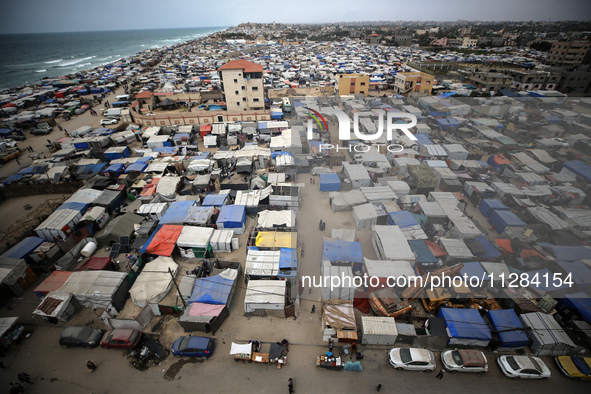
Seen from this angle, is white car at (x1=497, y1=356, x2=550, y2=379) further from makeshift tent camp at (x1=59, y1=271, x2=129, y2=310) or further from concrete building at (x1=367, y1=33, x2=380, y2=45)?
concrete building at (x1=367, y1=33, x2=380, y2=45)

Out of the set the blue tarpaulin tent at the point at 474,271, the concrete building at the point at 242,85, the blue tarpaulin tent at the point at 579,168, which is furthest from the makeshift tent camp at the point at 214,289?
the concrete building at the point at 242,85

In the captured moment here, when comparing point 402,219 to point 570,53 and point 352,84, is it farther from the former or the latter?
point 570,53

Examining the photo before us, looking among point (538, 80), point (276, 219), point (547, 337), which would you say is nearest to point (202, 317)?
point (276, 219)

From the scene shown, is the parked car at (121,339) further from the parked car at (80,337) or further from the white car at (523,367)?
the white car at (523,367)

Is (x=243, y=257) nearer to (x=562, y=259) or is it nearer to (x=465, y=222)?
(x=465, y=222)

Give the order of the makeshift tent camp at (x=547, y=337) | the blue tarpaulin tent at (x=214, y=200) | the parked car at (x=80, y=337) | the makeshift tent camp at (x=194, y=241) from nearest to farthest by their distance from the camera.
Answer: the makeshift tent camp at (x=547, y=337) → the parked car at (x=80, y=337) → the makeshift tent camp at (x=194, y=241) → the blue tarpaulin tent at (x=214, y=200)

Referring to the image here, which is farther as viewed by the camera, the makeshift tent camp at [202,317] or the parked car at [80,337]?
the makeshift tent camp at [202,317]

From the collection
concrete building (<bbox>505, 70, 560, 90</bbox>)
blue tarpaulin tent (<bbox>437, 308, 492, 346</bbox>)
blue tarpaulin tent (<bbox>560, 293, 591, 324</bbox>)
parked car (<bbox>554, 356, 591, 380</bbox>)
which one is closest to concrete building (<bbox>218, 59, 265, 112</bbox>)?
blue tarpaulin tent (<bbox>437, 308, 492, 346</bbox>)
